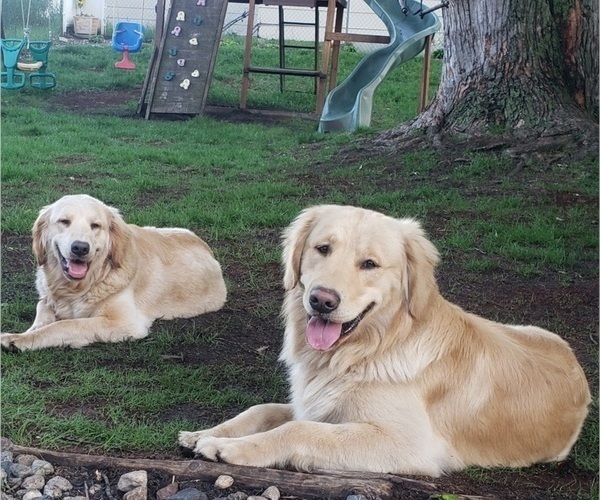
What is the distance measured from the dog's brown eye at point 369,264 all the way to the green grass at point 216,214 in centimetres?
108

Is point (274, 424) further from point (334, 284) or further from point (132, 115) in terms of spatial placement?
point (132, 115)

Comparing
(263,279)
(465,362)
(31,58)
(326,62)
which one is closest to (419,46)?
(326,62)

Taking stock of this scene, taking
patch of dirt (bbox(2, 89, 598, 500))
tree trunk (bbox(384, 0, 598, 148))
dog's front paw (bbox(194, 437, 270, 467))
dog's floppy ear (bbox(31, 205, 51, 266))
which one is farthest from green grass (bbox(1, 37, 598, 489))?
tree trunk (bbox(384, 0, 598, 148))

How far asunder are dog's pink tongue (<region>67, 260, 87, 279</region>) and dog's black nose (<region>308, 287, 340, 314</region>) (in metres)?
2.29

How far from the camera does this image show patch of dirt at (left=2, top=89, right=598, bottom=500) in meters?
3.35

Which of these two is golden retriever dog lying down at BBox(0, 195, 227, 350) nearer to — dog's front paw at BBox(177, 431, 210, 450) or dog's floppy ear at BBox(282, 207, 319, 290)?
dog's front paw at BBox(177, 431, 210, 450)

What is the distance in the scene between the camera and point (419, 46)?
1424cm

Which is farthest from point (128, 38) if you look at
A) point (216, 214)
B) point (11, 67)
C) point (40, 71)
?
point (216, 214)

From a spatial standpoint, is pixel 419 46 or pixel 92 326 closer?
pixel 92 326

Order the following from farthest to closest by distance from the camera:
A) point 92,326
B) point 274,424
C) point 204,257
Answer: point 204,257 → point 92,326 → point 274,424

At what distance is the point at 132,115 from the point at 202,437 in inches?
401

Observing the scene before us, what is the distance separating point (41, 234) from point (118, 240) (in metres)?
0.46

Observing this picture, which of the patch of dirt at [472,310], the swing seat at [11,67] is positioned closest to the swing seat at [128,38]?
the swing seat at [11,67]

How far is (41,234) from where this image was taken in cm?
507
